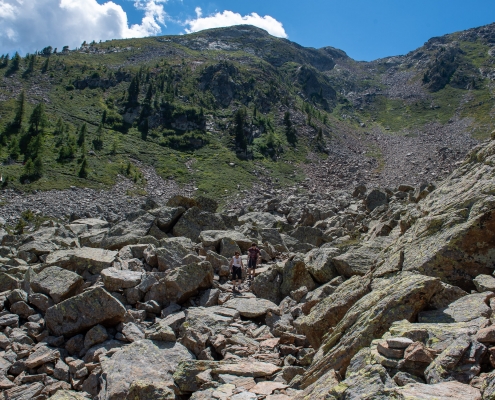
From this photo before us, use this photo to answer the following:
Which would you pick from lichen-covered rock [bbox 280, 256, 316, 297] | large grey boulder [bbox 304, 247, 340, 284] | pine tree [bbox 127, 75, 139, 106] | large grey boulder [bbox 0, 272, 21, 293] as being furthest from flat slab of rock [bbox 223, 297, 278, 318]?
pine tree [bbox 127, 75, 139, 106]

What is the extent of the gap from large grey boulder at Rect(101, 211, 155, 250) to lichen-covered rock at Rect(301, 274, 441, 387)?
1403 cm

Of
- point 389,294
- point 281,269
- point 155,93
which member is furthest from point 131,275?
point 155,93

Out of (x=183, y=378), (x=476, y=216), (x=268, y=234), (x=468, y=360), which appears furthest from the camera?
(x=268, y=234)

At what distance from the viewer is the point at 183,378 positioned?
873 centimetres

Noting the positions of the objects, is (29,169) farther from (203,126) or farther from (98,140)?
(203,126)

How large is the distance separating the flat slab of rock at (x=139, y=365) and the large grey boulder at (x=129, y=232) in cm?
1010

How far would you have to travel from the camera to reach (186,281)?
1436 centimetres

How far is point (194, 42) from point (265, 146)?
11912 centimetres

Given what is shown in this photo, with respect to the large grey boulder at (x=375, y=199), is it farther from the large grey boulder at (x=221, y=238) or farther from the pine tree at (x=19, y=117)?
the pine tree at (x=19, y=117)

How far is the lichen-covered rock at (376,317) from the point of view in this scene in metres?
7.46

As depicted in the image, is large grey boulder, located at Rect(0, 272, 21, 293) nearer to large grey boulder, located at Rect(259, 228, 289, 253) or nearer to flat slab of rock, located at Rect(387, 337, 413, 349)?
large grey boulder, located at Rect(259, 228, 289, 253)

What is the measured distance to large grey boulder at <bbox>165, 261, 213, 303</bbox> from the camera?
46.6ft

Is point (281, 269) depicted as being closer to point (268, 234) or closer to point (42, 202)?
point (268, 234)

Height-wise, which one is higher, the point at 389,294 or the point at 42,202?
the point at 42,202
